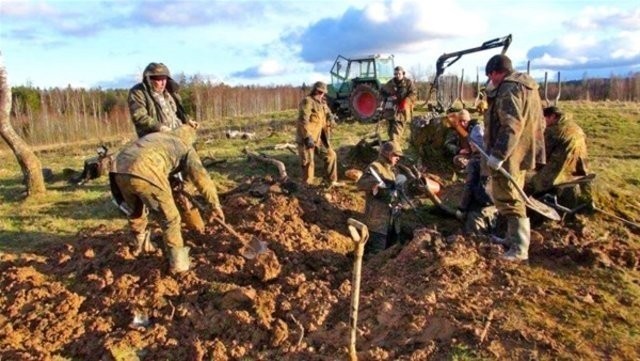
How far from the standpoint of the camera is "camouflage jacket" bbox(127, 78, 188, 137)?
5.97 meters

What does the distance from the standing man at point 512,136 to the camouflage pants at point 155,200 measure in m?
2.67

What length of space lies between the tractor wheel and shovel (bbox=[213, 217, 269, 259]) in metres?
12.3

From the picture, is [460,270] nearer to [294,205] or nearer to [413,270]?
[413,270]

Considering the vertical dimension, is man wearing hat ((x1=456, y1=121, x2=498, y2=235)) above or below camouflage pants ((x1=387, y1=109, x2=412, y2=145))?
below

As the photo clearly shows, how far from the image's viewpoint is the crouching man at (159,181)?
479 centimetres

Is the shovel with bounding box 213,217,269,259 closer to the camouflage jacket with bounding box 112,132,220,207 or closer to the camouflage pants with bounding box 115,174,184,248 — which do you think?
the camouflage jacket with bounding box 112,132,220,207

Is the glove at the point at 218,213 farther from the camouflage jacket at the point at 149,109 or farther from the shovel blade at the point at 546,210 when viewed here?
the shovel blade at the point at 546,210

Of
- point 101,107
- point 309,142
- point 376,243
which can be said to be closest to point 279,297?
point 376,243

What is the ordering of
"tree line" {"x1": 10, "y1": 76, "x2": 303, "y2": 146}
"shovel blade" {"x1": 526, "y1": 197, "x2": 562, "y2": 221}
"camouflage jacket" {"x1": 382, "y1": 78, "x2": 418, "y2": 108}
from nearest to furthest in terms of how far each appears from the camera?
"shovel blade" {"x1": 526, "y1": 197, "x2": 562, "y2": 221} → "camouflage jacket" {"x1": 382, "y1": 78, "x2": 418, "y2": 108} → "tree line" {"x1": 10, "y1": 76, "x2": 303, "y2": 146}

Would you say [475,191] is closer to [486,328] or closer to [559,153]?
[559,153]

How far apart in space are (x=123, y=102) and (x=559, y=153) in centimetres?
3540

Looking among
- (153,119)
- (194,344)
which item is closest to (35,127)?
(153,119)

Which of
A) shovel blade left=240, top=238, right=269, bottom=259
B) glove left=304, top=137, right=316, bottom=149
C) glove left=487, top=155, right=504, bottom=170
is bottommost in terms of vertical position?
shovel blade left=240, top=238, right=269, bottom=259

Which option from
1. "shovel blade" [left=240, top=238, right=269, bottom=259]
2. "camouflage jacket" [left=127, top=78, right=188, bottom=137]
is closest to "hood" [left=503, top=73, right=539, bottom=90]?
"shovel blade" [left=240, top=238, right=269, bottom=259]
